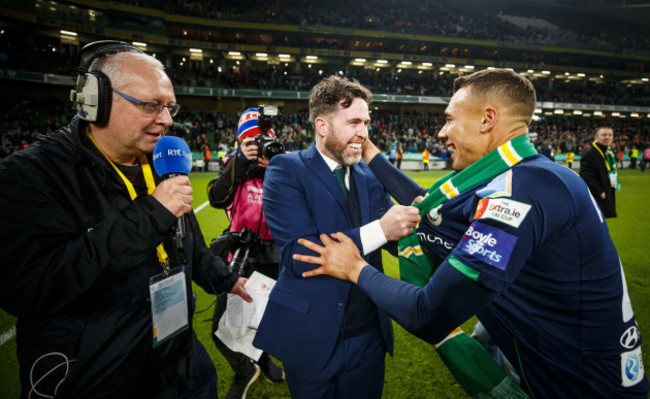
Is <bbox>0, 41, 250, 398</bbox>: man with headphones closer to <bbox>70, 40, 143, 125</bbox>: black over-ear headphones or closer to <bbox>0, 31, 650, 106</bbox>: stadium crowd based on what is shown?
<bbox>70, 40, 143, 125</bbox>: black over-ear headphones

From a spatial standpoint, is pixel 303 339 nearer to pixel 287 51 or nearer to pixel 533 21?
pixel 287 51

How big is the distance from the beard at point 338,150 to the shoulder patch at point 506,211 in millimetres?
954

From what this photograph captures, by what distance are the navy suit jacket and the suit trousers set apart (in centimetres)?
6

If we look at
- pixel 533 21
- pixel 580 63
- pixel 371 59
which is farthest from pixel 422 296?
pixel 533 21

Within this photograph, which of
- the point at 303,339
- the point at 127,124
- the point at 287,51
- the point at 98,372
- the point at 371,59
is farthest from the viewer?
the point at 371,59

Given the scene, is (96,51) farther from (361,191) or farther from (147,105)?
(361,191)

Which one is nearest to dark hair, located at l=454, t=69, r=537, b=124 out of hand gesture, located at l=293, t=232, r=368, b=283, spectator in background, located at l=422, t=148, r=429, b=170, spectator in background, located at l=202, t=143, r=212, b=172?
hand gesture, located at l=293, t=232, r=368, b=283

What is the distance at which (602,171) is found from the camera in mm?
6031

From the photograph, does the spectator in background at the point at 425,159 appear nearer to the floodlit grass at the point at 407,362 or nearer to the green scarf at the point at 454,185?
the floodlit grass at the point at 407,362

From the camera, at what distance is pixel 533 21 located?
4434 centimetres

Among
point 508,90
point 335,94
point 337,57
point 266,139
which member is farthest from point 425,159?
point 508,90

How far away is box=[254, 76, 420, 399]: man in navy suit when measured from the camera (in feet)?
5.41

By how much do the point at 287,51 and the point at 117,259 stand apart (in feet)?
117

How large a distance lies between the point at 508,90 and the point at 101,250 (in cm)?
183
